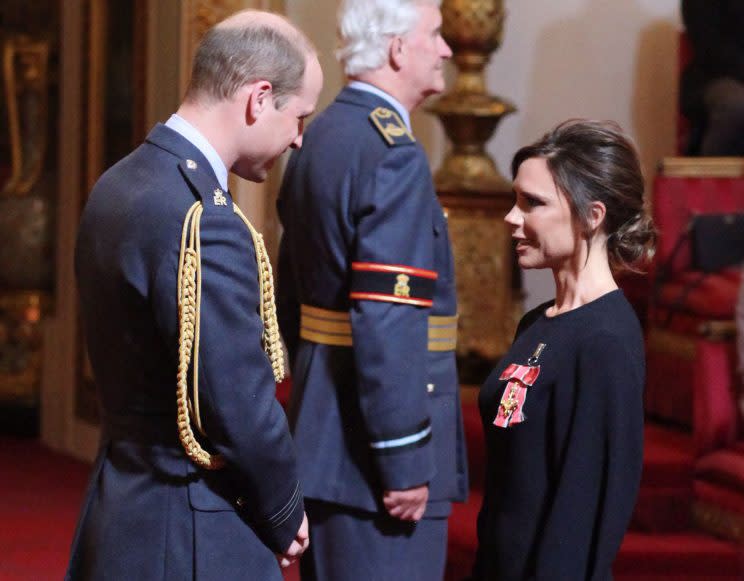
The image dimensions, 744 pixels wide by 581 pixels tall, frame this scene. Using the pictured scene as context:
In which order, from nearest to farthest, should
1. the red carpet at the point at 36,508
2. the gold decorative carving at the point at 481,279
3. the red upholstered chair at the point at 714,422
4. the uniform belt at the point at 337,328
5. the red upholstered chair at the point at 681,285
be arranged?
the uniform belt at the point at 337,328, the red upholstered chair at the point at 714,422, the red carpet at the point at 36,508, the red upholstered chair at the point at 681,285, the gold decorative carving at the point at 481,279

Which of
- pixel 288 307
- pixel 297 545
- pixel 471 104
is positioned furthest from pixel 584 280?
pixel 471 104

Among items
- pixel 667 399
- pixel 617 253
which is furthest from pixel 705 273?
pixel 617 253

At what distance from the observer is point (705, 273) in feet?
17.3

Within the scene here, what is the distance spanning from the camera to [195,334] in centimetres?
183

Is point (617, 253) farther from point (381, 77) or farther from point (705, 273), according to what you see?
point (705, 273)

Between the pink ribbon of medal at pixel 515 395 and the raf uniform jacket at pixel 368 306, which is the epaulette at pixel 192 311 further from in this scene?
the raf uniform jacket at pixel 368 306

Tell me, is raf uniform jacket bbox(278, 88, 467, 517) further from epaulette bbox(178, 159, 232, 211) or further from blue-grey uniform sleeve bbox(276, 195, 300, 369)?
epaulette bbox(178, 159, 232, 211)

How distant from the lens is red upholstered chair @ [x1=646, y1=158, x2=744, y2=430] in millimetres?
5070

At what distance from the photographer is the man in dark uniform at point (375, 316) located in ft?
8.55

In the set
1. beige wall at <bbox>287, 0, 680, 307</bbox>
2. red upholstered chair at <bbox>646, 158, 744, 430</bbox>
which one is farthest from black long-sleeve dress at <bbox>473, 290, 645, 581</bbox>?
beige wall at <bbox>287, 0, 680, 307</bbox>

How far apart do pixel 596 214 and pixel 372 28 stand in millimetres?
836

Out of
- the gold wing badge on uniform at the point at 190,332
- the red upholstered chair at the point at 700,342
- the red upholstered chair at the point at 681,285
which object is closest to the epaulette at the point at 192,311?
the gold wing badge on uniform at the point at 190,332

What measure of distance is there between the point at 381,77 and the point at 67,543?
2653 mm

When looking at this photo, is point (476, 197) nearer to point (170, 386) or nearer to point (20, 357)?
point (20, 357)
